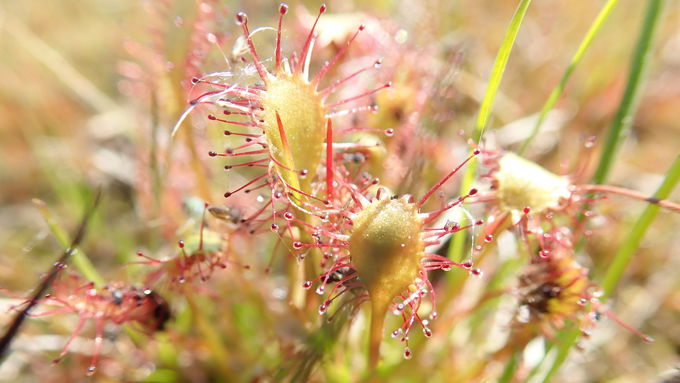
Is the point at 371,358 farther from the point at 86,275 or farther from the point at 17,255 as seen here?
the point at 17,255

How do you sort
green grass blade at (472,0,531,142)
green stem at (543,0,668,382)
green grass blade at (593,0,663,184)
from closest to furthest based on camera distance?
green grass blade at (472,0,531,142), green stem at (543,0,668,382), green grass blade at (593,0,663,184)

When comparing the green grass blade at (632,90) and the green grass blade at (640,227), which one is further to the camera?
the green grass blade at (632,90)

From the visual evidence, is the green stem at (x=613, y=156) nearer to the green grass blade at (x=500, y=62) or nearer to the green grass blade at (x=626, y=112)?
the green grass blade at (x=626, y=112)

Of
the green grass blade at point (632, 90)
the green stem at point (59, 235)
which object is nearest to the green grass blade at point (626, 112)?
the green grass blade at point (632, 90)

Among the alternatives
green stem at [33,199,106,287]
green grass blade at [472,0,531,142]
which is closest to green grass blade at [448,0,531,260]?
green grass blade at [472,0,531,142]

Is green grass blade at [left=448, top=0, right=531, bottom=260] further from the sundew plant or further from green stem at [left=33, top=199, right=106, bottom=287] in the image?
green stem at [left=33, top=199, right=106, bottom=287]
